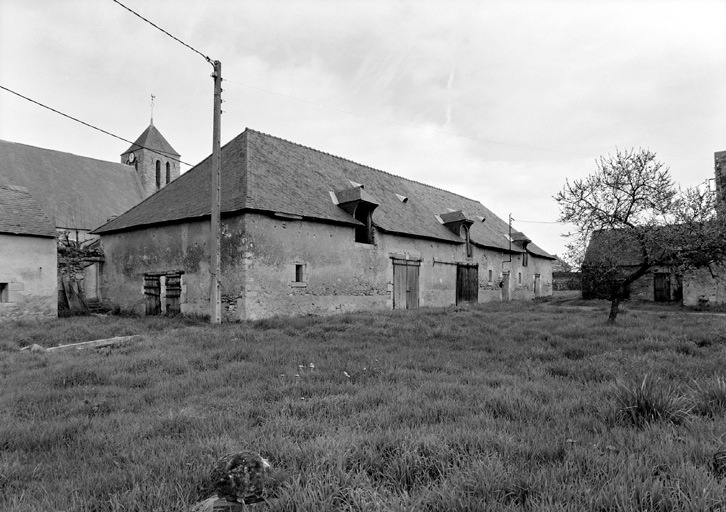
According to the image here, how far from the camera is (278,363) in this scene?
292 inches

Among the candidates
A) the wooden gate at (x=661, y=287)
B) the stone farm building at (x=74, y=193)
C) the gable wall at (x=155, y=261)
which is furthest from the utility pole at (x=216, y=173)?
the wooden gate at (x=661, y=287)

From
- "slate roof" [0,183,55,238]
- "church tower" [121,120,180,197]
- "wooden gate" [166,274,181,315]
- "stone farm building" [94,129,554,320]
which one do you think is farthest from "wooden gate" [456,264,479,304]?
"church tower" [121,120,180,197]

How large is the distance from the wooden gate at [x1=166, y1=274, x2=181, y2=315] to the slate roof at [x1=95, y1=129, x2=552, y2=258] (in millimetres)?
2164

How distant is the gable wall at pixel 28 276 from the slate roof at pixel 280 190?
2.88m

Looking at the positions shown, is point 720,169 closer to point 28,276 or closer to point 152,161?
point 28,276

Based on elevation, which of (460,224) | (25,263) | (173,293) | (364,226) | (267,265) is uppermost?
(460,224)

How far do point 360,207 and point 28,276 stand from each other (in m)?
12.3

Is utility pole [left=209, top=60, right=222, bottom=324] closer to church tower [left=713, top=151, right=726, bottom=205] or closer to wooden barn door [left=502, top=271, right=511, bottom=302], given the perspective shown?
wooden barn door [left=502, top=271, right=511, bottom=302]

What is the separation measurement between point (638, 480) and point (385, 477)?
1676 mm

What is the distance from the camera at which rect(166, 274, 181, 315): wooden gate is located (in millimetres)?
15768

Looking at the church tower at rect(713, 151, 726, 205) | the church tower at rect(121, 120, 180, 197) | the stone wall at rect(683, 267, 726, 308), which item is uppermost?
the church tower at rect(121, 120, 180, 197)

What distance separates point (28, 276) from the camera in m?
14.9

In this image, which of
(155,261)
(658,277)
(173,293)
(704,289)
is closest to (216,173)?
(173,293)

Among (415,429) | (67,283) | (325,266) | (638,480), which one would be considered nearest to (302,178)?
(325,266)
